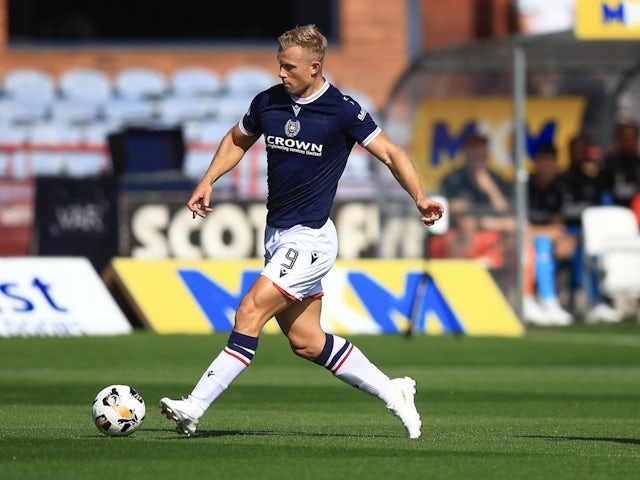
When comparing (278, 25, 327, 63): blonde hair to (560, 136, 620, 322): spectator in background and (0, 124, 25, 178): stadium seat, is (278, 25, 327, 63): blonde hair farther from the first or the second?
(0, 124, 25, 178): stadium seat

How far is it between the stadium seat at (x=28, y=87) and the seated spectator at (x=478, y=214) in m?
11.1

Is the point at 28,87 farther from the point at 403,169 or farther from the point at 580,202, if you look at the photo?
the point at 403,169

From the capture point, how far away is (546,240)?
2066 cm

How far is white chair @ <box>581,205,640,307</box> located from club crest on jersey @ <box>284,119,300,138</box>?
11801mm

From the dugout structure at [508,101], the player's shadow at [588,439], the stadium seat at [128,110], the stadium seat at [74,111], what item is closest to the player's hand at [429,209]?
the player's shadow at [588,439]

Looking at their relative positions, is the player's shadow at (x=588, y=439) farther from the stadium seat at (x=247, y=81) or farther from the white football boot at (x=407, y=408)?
the stadium seat at (x=247, y=81)

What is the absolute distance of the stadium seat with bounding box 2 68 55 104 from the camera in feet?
95.9

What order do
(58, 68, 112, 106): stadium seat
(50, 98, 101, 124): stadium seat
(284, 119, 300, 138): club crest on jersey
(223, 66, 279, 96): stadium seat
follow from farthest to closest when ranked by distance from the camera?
(223, 66, 279, 96): stadium seat, (58, 68, 112, 106): stadium seat, (50, 98, 101, 124): stadium seat, (284, 119, 300, 138): club crest on jersey

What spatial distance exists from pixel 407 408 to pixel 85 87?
21270mm

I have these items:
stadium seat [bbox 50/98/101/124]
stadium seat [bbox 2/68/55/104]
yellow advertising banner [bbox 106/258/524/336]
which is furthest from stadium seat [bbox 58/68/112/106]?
yellow advertising banner [bbox 106/258/524/336]

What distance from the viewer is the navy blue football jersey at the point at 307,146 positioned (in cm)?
918

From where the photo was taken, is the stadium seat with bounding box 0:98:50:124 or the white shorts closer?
the white shorts

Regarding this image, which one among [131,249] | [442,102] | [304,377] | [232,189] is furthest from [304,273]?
[232,189]

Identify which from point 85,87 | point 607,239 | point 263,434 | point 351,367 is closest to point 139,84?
point 85,87
